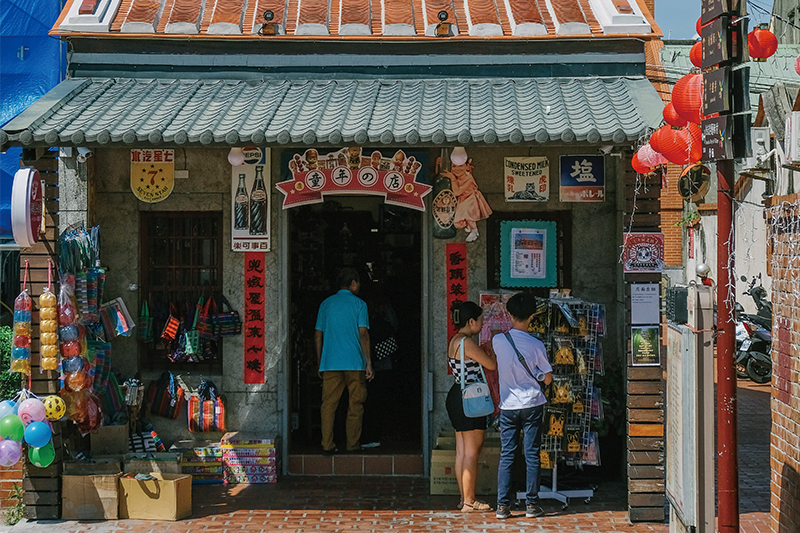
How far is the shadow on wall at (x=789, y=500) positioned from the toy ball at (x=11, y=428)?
20.9 ft

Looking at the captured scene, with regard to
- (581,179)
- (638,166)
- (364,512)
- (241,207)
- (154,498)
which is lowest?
(364,512)

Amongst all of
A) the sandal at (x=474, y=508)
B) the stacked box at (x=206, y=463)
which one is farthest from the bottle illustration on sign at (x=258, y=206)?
the sandal at (x=474, y=508)

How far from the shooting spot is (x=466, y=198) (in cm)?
927

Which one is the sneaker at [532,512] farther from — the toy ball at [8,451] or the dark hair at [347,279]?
the toy ball at [8,451]

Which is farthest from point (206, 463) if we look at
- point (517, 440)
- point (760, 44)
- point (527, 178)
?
point (760, 44)

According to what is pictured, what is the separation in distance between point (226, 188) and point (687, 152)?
5.30 meters

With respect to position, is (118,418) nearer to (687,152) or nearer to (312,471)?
(312,471)

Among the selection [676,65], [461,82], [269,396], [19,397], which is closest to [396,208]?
[461,82]

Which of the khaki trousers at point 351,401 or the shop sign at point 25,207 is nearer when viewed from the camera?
the shop sign at point 25,207

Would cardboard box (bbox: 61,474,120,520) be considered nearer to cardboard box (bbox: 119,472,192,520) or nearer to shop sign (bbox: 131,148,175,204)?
cardboard box (bbox: 119,472,192,520)

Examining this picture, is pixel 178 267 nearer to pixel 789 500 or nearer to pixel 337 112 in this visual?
pixel 337 112

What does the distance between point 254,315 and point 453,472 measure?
2.84m

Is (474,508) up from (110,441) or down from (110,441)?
down

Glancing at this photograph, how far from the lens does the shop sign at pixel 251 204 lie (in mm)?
9438
